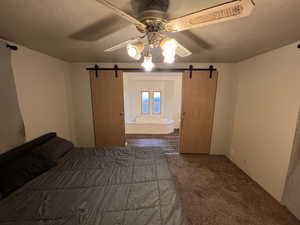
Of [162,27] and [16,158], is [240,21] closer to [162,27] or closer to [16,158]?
[162,27]

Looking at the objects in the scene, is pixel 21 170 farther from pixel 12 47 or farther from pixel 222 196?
pixel 222 196

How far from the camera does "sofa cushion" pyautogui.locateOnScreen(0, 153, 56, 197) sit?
1261 millimetres

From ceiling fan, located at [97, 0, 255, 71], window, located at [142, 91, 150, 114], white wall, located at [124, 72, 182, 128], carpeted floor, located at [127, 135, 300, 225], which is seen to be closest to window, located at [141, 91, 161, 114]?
window, located at [142, 91, 150, 114]

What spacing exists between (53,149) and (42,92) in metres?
1.04

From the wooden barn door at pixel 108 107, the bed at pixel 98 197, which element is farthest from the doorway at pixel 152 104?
the bed at pixel 98 197

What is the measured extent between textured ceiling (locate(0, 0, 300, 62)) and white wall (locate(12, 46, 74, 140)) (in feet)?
0.88

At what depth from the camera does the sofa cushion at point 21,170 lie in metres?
1.26

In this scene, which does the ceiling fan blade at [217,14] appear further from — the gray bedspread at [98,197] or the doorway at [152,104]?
the doorway at [152,104]

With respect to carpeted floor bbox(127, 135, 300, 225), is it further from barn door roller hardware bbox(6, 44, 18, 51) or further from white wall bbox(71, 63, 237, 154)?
barn door roller hardware bbox(6, 44, 18, 51)

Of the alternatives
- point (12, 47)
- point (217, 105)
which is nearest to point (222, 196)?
point (217, 105)

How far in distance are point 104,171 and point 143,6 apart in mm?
1691

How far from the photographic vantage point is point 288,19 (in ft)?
3.78

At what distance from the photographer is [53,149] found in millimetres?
1895

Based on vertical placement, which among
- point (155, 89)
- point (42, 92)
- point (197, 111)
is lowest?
point (197, 111)
